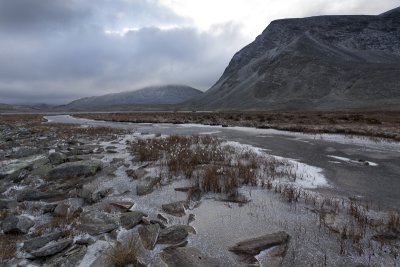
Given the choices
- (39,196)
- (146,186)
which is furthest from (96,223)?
(39,196)

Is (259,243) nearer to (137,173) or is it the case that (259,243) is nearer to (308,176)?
(308,176)

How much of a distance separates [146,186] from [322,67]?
132738 millimetres

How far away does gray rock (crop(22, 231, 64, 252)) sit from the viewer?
5250mm

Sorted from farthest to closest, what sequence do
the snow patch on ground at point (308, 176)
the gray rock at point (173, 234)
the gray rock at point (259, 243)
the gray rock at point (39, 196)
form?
the snow patch on ground at point (308, 176) → the gray rock at point (39, 196) → the gray rock at point (173, 234) → the gray rock at point (259, 243)

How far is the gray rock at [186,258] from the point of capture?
15.7ft

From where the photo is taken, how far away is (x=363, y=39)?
15025 cm

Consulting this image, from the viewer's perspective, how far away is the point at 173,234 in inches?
226

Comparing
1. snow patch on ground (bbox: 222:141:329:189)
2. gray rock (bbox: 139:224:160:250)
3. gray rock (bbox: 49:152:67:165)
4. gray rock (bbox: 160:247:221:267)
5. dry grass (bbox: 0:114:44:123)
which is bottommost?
dry grass (bbox: 0:114:44:123)

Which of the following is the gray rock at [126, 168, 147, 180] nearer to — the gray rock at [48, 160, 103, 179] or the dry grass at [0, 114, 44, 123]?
the gray rock at [48, 160, 103, 179]

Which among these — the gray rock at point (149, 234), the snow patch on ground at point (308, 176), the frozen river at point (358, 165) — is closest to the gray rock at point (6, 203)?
the gray rock at point (149, 234)

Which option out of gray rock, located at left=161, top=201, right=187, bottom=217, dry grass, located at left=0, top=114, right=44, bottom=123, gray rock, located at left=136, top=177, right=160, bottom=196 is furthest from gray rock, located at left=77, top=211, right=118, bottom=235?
dry grass, located at left=0, top=114, right=44, bottom=123

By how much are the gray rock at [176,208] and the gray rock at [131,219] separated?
28.1 inches

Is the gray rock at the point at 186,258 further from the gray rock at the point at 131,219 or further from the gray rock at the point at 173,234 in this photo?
the gray rock at the point at 131,219

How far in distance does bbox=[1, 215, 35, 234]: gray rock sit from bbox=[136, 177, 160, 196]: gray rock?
300 centimetres
